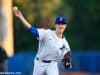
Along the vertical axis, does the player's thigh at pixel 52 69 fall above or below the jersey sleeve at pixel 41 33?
below

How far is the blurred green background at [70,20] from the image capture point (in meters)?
29.1

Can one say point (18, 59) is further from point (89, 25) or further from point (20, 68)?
point (89, 25)

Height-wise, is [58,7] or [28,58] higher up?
[58,7]

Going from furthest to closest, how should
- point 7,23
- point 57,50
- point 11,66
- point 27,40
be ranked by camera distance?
point 27,40 → point 7,23 → point 11,66 → point 57,50

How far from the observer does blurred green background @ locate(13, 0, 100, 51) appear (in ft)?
95.5

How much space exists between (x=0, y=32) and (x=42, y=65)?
45.5 ft

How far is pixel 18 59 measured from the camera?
17.3m

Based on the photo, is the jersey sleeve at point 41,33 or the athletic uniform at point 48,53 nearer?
the jersey sleeve at point 41,33

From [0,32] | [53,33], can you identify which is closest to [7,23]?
[0,32]

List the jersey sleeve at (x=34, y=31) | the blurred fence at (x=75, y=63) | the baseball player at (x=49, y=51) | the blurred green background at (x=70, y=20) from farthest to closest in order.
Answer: the blurred green background at (x=70, y=20)
the blurred fence at (x=75, y=63)
the baseball player at (x=49, y=51)
the jersey sleeve at (x=34, y=31)

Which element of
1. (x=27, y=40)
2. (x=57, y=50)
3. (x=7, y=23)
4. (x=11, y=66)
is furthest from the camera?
(x=27, y=40)

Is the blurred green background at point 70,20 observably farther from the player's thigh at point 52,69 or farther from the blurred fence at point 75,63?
the player's thigh at point 52,69

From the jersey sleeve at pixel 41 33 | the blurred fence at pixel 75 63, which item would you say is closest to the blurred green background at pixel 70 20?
the blurred fence at pixel 75 63

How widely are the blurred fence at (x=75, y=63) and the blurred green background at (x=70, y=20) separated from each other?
34.4ft
